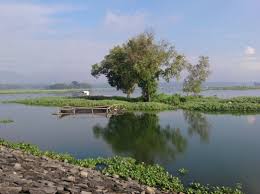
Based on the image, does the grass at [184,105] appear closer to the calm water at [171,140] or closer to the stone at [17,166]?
the calm water at [171,140]

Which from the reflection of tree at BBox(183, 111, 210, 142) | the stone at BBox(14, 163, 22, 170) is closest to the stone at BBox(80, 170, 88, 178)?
the stone at BBox(14, 163, 22, 170)

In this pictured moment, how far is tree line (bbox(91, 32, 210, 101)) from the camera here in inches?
2781

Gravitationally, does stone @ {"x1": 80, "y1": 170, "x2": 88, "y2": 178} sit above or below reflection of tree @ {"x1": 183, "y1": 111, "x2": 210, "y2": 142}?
above

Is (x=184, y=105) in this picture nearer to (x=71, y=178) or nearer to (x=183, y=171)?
(x=183, y=171)

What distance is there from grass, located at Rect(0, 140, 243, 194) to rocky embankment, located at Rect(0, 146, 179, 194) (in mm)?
962

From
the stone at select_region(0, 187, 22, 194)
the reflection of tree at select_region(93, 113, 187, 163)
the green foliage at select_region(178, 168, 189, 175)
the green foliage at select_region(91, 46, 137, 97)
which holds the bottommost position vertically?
the green foliage at select_region(178, 168, 189, 175)

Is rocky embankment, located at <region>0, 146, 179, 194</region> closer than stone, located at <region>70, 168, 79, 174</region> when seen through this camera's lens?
Yes

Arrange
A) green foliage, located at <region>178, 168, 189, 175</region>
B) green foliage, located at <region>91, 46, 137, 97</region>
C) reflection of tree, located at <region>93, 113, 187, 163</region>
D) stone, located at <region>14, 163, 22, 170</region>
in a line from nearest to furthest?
stone, located at <region>14, 163, 22, 170</region> < green foliage, located at <region>178, 168, 189, 175</region> < reflection of tree, located at <region>93, 113, 187, 163</region> < green foliage, located at <region>91, 46, 137, 97</region>

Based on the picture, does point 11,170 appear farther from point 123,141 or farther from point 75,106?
point 75,106

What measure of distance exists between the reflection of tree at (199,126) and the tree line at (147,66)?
19.6 m

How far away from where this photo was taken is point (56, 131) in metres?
38.8

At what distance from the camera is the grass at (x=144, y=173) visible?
17.8m

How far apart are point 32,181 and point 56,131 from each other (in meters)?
24.3

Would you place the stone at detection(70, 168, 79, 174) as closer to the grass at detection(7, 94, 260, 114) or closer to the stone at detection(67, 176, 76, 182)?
the stone at detection(67, 176, 76, 182)
